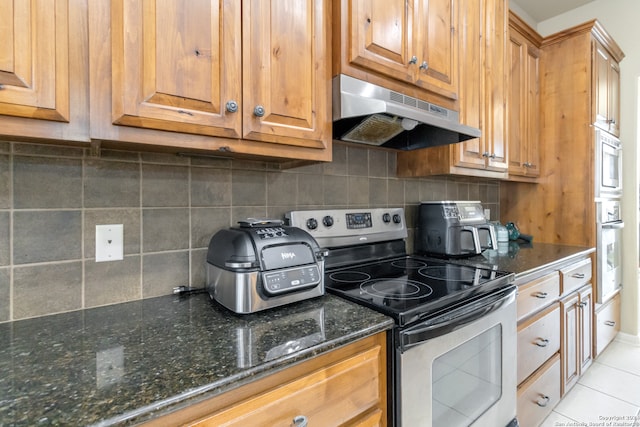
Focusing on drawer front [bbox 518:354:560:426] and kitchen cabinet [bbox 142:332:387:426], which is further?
drawer front [bbox 518:354:560:426]

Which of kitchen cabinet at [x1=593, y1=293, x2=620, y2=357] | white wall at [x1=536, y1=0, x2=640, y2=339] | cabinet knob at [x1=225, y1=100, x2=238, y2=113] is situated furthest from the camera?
white wall at [x1=536, y1=0, x2=640, y2=339]

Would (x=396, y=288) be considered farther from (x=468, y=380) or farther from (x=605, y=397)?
(x=605, y=397)

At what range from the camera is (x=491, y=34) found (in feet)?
5.93

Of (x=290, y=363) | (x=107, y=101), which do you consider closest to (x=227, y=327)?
(x=290, y=363)

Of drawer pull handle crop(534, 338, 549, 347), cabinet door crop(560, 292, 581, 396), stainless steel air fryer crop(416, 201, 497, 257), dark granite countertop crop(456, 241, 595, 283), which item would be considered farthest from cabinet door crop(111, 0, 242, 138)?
cabinet door crop(560, 292, 581, 396)

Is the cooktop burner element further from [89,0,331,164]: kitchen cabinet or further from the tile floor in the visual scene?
the tile floor

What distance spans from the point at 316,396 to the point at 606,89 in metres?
3.15

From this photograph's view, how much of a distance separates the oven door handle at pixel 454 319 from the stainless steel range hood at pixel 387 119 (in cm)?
73

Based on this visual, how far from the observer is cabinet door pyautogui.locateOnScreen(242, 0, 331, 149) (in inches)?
37.4

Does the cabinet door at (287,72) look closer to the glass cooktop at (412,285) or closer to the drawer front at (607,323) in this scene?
the glass cooktop at (412,285)

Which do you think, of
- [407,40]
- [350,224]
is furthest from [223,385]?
[407,40]

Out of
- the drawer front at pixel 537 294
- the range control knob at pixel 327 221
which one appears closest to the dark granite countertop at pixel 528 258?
the drawer front at pixel 537 294

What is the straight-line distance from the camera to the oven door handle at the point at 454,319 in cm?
90

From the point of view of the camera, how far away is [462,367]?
1.16m
